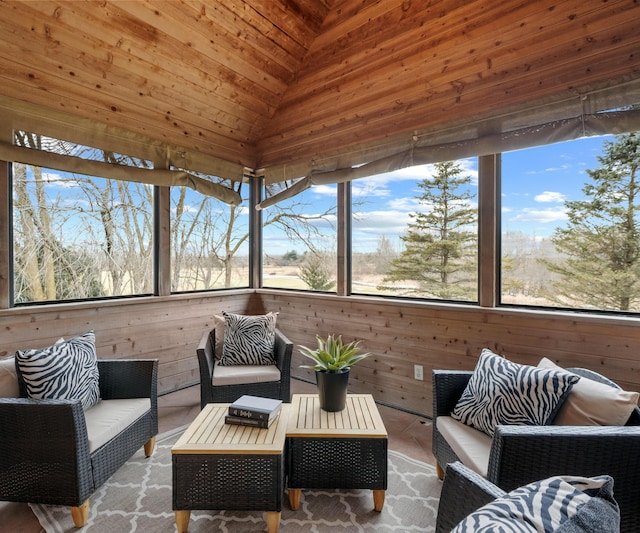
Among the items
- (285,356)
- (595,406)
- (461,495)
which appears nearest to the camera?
(461,495)

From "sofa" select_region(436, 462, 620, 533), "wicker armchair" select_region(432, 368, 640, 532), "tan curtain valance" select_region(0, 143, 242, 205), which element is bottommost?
"wicker armchair" select_region(432, 368, 640, 532)

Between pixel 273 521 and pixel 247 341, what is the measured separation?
1482 millimetres

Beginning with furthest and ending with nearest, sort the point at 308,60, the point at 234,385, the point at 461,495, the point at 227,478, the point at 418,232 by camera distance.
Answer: the point at 308,60, the point at 418,232, the point at 234,385, the point at 227,478, the point at 461,495

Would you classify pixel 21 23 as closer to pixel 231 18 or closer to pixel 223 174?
pixel 231 18

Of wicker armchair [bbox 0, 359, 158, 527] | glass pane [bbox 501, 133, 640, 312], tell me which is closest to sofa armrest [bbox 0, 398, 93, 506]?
wicker armchair [bbox 0, 359, 158, 527]

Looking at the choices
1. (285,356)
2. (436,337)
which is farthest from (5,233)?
(436,337)

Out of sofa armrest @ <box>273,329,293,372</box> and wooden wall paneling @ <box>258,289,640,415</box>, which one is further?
sofa armrest @ <box>273,329,293,372</box>

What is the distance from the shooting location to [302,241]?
4078 millimetres

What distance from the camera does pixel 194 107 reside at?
3.40 m

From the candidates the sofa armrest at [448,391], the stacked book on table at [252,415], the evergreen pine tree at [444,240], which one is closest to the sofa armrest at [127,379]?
the stacked book on table at [252,415]

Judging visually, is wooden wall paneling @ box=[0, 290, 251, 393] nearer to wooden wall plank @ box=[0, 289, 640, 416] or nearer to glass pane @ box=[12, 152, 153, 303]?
wooden wall plank @ box=[0, 289, 640, 416]

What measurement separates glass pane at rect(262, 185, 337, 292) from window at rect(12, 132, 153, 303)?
1.38 meters

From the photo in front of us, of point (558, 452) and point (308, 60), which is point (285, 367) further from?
point (308, 60)

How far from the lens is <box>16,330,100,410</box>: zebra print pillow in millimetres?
1780
